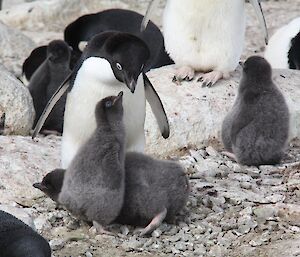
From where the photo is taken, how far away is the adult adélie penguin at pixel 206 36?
20.8 feet

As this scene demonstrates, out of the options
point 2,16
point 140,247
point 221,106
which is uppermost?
point 140,247

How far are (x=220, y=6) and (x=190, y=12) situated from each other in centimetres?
21

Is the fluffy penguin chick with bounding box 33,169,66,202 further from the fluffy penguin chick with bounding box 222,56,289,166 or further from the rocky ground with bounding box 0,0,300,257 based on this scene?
the fluffy penguin chick with bounding box 222,56,289,166

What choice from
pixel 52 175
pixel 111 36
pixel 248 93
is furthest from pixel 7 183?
pixel 248 93

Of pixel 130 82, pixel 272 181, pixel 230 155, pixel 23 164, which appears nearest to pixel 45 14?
pixel 230 155

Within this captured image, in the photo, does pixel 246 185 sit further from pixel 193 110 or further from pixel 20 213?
pixel 20 213

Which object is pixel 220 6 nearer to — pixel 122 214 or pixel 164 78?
pixel 164 78

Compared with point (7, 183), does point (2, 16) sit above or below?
below

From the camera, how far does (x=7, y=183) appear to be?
474 centimetres

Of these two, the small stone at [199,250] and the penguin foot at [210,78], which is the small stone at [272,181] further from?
the penguin foot at [210,78]

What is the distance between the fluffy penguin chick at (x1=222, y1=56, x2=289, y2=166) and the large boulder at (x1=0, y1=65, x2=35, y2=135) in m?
1.29

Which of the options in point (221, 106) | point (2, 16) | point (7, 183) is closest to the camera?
point (7, 183)

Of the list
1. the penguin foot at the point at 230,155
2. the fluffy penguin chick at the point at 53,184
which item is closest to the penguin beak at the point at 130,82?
the fluffy penguin chick at the point at 53,184

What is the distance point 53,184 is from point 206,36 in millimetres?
2358
